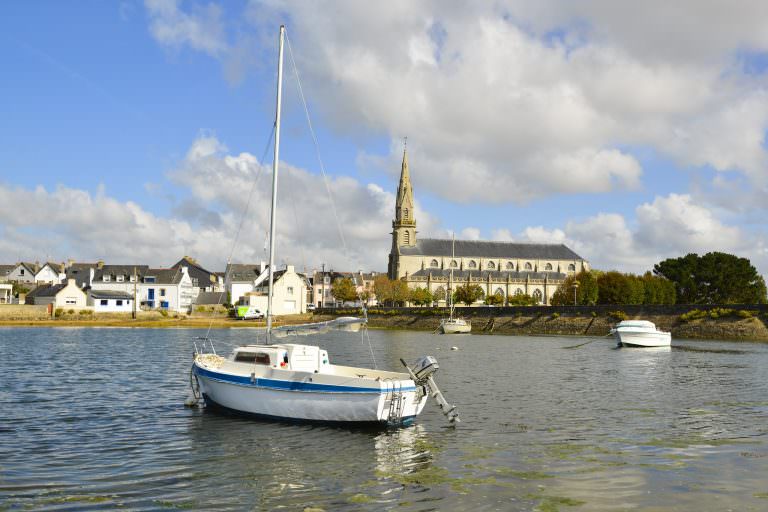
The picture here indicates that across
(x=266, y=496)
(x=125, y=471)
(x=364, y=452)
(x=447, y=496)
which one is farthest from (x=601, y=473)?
(x=125, y=471)

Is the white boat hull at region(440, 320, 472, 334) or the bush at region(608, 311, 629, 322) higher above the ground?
the bush at region(608, 311, 629, 322)

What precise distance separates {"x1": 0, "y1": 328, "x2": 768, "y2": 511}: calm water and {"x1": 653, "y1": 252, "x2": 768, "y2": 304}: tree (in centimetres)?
11211

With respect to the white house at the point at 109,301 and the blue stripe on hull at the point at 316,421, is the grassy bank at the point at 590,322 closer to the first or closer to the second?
the white house at the point at 109,301

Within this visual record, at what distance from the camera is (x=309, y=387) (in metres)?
21.9

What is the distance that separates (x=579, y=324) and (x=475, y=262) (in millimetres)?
94943

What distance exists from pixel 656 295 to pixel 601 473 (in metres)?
125

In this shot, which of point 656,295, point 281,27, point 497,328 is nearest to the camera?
point 281,27

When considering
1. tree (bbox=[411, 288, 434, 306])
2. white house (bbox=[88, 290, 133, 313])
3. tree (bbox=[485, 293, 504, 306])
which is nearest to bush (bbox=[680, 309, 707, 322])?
tree (bbox=[485, 293, 504, 306])

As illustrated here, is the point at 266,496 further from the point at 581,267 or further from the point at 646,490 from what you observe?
the point at 581,267

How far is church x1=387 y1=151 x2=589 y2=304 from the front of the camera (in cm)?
18312

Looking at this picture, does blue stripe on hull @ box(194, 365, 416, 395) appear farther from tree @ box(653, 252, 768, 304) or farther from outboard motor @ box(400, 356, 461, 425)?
tree @ box(653, 252, 768, 304)

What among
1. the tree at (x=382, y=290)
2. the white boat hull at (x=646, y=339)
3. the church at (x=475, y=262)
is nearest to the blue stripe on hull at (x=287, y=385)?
the white boat hull at (x=646, y=339)

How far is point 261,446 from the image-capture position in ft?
63.4

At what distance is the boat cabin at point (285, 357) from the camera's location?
23.5m
